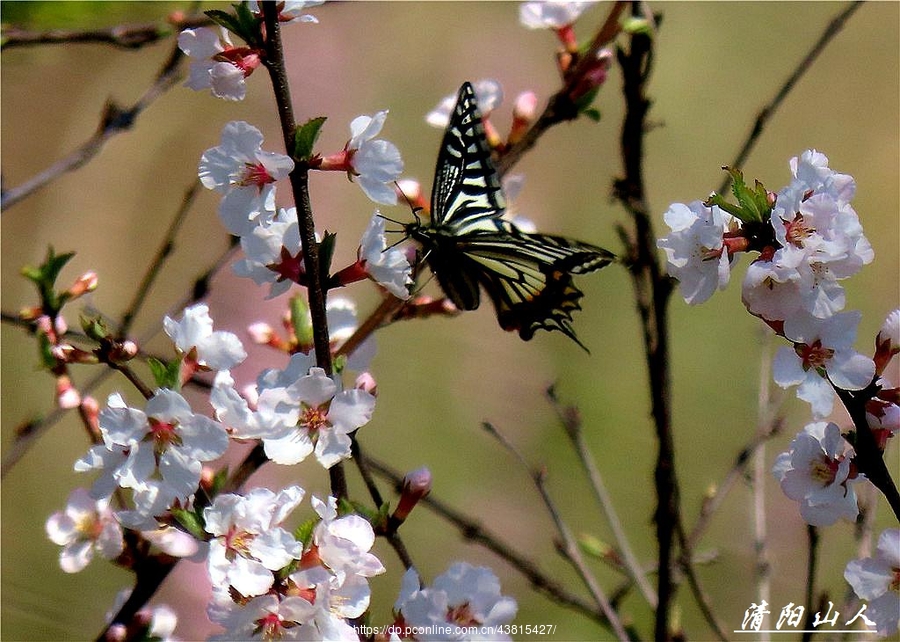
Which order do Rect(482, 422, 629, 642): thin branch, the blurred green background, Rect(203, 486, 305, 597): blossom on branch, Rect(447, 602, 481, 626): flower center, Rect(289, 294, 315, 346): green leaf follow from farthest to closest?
the blurred green background, Rect(482, 422, 629, 642): thin branch, Rect(289, 294, 315, 346): green leaf, Rect(447, 602, 481, 626): flower center, Rect(203, 486, 305, 597): blossom on branch

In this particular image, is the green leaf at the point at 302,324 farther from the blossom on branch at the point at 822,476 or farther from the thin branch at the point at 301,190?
the blossom on branch at the point at 822,476

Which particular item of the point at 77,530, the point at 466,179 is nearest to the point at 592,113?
the point at 466,179

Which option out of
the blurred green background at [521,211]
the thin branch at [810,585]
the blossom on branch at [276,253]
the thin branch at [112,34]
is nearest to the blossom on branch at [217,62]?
the blossom on branch at [276,253]

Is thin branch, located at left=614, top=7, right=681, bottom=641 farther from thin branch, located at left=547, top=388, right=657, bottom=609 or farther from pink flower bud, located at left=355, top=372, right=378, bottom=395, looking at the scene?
pink flower bud, located at left=355, top=372, right=378, bottom=395

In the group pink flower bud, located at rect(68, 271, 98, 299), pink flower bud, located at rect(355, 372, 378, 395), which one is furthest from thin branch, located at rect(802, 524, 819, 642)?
pink flower bud, located at rect(68, 271, 98, 299)

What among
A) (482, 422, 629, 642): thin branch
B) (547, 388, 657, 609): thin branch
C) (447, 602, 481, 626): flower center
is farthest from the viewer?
(547, 388, 657, 609): thin branch

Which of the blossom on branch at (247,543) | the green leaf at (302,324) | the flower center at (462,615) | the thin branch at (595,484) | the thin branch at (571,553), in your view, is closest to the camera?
the blossom on branch at (247,543)

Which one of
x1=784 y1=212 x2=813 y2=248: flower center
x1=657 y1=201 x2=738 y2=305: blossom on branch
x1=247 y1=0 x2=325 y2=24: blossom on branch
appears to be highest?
x1=247 y1=0 x2=325 y2=24: blossom on branch

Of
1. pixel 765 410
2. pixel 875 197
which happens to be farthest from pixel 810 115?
pixel 765 410
